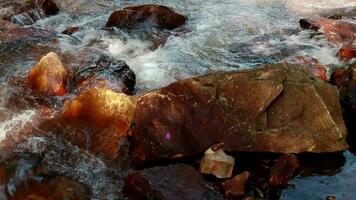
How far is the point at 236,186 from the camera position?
4566 millimetres

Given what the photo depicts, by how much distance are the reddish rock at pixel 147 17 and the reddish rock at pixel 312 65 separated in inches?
95.5

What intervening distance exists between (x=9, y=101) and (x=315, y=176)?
150 inches

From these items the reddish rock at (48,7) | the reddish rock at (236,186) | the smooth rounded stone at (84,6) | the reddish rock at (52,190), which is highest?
the reddish rock at (48,7)

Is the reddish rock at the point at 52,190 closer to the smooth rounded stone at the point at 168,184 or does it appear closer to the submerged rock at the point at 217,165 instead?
the smooth rounded stone at the point at 168,184

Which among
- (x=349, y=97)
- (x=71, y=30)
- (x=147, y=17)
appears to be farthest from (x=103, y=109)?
(x=147, y=17)

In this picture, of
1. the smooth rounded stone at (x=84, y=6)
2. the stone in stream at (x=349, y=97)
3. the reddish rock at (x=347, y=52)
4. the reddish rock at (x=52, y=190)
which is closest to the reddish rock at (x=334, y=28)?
the reddish rock at (x=347, y=52)

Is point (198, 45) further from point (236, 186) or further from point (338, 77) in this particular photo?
point (236, 186)

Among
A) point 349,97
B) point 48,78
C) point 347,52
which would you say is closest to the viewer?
point 349,97

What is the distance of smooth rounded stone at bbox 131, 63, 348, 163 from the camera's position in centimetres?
505

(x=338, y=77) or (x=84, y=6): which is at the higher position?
(x=84, y=6)

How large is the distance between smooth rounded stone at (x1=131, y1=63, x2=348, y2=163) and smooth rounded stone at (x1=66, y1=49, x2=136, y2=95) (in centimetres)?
123

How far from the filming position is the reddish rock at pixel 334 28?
27.6 ft

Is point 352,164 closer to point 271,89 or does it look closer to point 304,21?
point 271,89

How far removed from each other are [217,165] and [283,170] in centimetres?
63
